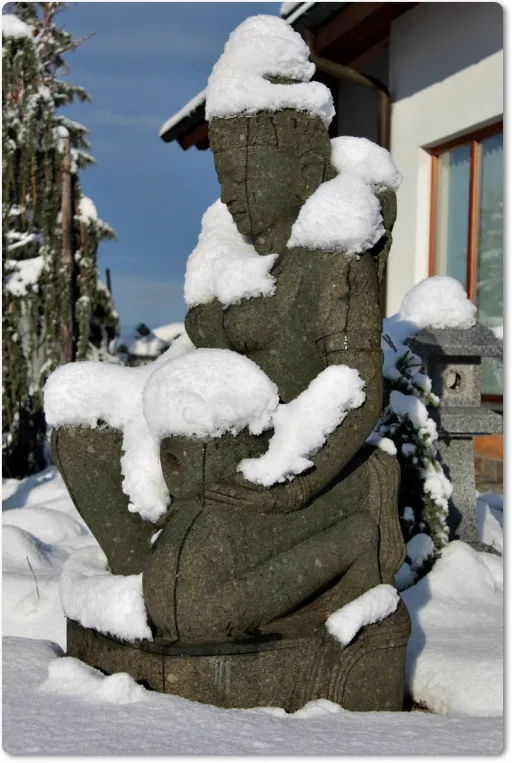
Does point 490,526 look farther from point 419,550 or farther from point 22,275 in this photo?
point 22,275

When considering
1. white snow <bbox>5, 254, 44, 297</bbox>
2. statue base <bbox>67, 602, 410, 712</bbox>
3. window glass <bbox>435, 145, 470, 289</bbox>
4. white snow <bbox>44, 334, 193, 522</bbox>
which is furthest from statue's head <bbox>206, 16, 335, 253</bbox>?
white snow <bbox>5, 254, 44, 297</bbox>

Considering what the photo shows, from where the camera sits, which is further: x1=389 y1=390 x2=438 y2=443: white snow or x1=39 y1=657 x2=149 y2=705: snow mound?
x1=389 y1=390 x2=438 y2=443: white snow

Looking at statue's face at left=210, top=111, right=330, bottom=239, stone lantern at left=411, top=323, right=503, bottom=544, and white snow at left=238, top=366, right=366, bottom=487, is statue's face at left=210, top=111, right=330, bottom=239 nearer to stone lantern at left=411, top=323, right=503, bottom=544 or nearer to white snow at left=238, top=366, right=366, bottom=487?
white snow at left=238, top=366, right=366, bottom=487

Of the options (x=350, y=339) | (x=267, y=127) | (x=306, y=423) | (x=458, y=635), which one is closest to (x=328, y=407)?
(x=306, y=423)

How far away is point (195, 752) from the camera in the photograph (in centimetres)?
207

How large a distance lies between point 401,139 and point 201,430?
6273 mm

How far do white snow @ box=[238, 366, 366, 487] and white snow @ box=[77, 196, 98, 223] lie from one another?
6.71 meters

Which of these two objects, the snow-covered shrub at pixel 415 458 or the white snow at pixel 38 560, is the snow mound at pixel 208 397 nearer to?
the white snow at pixel 38 560

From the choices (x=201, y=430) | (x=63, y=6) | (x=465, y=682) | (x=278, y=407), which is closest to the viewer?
(x=201, y=430)

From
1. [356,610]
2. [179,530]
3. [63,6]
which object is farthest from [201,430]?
[63,6]

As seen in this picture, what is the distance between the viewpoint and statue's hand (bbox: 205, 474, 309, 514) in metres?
2.46

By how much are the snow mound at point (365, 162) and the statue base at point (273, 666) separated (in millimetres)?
1323

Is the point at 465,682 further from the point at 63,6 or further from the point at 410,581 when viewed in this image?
the point at 63,6

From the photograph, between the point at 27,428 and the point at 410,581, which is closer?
the point at 410,581
